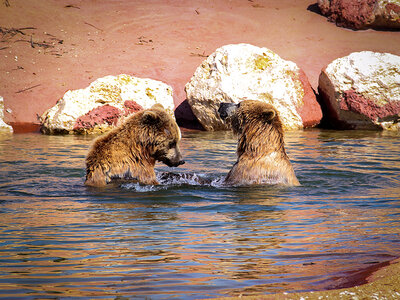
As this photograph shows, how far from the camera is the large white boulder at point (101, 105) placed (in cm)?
1606

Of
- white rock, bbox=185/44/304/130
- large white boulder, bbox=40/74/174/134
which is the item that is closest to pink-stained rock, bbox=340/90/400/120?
white rock, bbox=185/44/304/130

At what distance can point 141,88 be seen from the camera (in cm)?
1697

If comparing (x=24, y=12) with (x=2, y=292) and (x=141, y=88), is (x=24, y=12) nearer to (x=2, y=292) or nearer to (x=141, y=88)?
(x=141, y=88)

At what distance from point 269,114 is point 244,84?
8.95 metres

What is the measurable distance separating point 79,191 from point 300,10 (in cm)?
2422

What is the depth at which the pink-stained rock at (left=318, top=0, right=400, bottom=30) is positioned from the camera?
25547 mm

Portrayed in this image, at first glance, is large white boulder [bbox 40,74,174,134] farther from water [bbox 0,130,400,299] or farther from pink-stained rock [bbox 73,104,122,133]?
water [bbox 0,130,400,299]

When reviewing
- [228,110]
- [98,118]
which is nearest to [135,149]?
[228,110]

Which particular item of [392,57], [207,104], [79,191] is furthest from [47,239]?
[392,57]

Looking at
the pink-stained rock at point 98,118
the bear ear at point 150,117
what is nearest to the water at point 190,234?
the bear ear at point 150,117

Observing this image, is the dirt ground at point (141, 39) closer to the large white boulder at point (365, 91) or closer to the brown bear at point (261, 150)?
the large white boulder at point (365, 91)

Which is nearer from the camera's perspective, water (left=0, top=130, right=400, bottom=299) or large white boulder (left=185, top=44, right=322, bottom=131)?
water (left=0, top=130, right=400, bottom=299)

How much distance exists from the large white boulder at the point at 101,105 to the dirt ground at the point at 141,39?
192cm

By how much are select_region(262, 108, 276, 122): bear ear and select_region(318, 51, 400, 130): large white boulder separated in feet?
31.4
